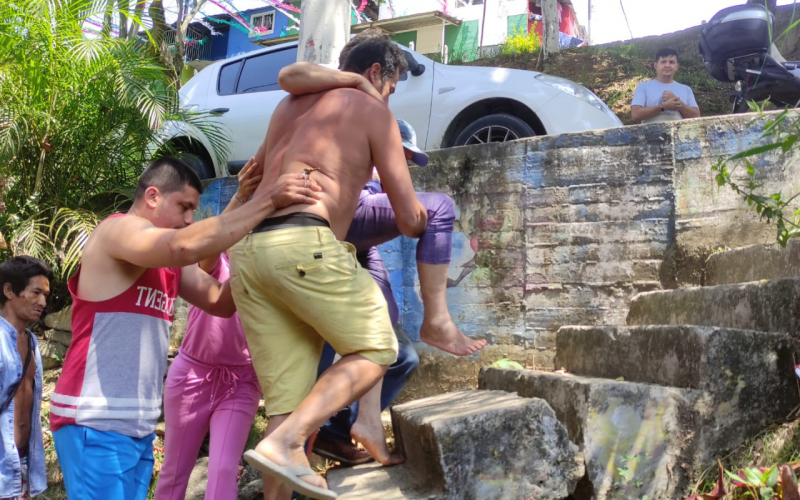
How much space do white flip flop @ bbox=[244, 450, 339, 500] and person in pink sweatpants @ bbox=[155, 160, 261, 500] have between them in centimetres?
84

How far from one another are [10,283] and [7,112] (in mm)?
2976

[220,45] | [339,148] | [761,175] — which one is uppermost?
[220,45]

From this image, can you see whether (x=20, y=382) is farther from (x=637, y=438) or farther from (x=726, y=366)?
(x=726, y=366)

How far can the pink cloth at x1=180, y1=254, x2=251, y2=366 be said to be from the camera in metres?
2.87

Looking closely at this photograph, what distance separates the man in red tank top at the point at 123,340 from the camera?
212cm

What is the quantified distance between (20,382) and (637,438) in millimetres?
2605

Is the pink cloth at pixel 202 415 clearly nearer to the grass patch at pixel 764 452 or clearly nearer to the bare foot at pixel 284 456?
the bare foot at pixel 284 456

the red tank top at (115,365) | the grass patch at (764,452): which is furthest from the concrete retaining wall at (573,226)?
the red tank top at (115,365)

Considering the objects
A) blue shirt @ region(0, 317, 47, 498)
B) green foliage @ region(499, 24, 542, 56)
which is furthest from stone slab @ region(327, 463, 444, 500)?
green foliage @ region(499, 24, 542, 56)

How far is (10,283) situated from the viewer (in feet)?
10.8

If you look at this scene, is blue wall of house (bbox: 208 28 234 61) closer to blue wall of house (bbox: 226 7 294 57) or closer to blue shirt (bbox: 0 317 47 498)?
blue wall of house (bbox: 226 7 294 57)

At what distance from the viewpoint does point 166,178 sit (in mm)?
2412

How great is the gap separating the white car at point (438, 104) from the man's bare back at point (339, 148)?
3218 millimetres

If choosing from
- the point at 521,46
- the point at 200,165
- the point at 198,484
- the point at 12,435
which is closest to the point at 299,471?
the point at 12,435
